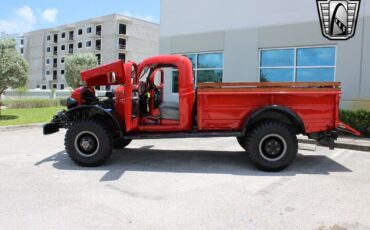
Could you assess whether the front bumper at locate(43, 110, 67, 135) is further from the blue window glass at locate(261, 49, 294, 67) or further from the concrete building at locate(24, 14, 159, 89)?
the concrete building at locate(24, 14, 159, 89)

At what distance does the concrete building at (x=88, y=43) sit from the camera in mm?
69438

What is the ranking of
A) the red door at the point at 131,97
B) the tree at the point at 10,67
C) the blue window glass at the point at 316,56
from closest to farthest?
the red door at the point at 131,97
the blue window glass at the point at 316,56
the tree at the point at 10,67

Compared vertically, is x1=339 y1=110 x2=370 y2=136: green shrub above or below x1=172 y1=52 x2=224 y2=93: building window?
below

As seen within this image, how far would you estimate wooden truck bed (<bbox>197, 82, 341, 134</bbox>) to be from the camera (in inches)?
271

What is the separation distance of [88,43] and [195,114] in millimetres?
70020

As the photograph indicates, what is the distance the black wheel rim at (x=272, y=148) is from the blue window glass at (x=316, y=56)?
704 centimetres

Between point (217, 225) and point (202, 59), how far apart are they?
39.5 ft

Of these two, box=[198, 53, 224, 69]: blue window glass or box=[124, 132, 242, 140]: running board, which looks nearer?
box=[124, 132, 242, 140]: running board

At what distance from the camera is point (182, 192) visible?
18.3ft

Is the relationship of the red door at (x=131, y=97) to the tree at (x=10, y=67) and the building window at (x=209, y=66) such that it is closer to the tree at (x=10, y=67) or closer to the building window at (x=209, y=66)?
the building window at (x=209, y=66)

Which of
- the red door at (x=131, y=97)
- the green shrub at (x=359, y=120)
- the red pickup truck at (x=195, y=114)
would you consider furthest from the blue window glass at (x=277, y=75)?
the red door at (x=131, y=97)

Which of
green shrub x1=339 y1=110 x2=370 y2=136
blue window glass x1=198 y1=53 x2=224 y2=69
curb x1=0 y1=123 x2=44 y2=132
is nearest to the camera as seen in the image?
green shrub x1=339 y1=110 x2=370 y2=136

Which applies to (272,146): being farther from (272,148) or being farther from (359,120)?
(359,120)

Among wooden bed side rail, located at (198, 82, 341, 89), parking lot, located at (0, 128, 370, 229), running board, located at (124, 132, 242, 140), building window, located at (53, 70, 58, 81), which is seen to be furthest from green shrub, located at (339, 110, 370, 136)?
building window, located at (53, 70, 58, 81)
